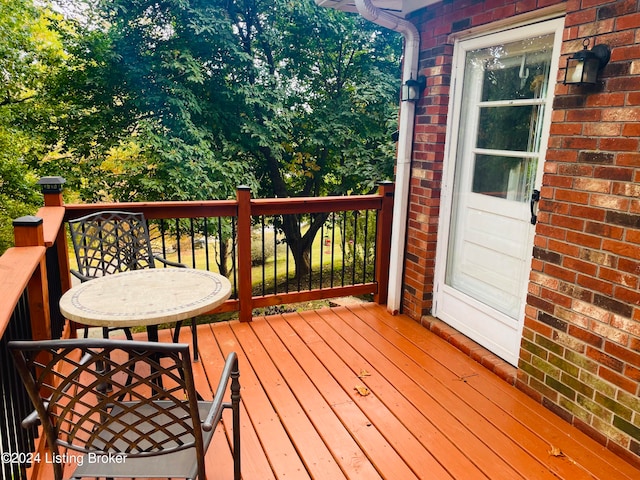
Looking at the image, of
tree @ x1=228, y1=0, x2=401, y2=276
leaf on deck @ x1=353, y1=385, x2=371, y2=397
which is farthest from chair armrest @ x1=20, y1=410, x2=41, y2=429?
tree @ x1=228, y1=0, x2=401, y2=276

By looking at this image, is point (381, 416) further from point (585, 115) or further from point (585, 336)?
point (585, 115)

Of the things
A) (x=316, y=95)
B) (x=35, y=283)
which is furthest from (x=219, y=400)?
(x=316, y=95)

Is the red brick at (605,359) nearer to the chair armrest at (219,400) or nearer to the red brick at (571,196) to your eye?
the red brick at (571,196)

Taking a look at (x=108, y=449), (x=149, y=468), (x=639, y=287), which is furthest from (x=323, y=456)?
(x=639, y=287)

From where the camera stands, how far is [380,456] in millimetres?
2096

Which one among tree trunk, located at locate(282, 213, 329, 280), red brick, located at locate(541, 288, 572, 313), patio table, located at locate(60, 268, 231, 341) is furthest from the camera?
tree trunk, located at locate(282, 213, 329, 280)

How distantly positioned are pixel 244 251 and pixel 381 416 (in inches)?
65.5

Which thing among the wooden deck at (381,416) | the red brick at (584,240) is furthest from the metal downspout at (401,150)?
the red brick at (584,240)

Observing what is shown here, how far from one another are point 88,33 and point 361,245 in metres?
5.46

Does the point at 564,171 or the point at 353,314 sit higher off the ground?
the point at 564,171

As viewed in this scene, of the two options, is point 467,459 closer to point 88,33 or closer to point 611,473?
point 611,473

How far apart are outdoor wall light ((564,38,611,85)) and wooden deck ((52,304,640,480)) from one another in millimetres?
1744

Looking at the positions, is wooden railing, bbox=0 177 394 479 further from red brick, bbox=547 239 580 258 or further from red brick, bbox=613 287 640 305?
red brick, bbox=613 287 640 305

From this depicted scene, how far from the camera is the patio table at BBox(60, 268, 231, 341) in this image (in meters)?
1.85
